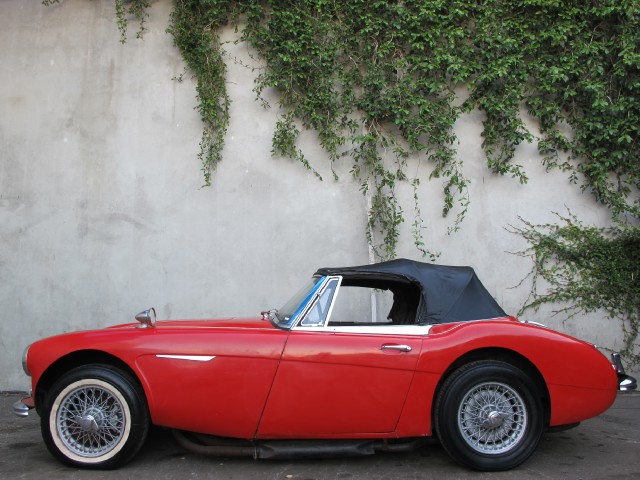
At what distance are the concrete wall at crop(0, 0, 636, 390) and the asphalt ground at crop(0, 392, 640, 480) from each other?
7.66 feet

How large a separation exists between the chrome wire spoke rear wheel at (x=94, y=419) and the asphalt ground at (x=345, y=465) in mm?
162

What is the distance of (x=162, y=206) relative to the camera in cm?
673

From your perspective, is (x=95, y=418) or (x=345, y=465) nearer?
(x=95, y=418)

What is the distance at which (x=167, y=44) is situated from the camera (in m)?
7.04

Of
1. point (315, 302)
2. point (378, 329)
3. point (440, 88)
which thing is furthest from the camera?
point (440, 88)

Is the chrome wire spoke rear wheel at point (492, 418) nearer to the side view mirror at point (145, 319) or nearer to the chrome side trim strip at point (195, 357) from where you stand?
the chrome side trim strip at point (195, 357)

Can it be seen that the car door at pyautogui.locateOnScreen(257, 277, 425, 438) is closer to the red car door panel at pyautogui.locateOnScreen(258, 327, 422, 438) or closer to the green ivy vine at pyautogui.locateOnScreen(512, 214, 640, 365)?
the red car door panel at pyautogui.locateOnScreen(258, 327, 422, 438)

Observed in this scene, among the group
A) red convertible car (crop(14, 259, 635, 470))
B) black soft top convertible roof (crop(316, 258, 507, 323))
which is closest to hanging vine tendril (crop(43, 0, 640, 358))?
black soft top convertible roof (crop(316, 258, 507, 323))

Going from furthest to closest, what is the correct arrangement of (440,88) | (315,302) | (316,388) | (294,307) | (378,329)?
(440,88) < (294,307) < (315,302) < (378,329) < (316,388)

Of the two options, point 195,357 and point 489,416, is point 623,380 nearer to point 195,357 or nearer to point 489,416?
point 489,416

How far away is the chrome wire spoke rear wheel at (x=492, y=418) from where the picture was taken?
3.66 m

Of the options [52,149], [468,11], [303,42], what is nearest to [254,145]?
[303,42]

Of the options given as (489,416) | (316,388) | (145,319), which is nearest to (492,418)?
(489,416)

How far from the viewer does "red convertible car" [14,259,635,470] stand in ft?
11.8
